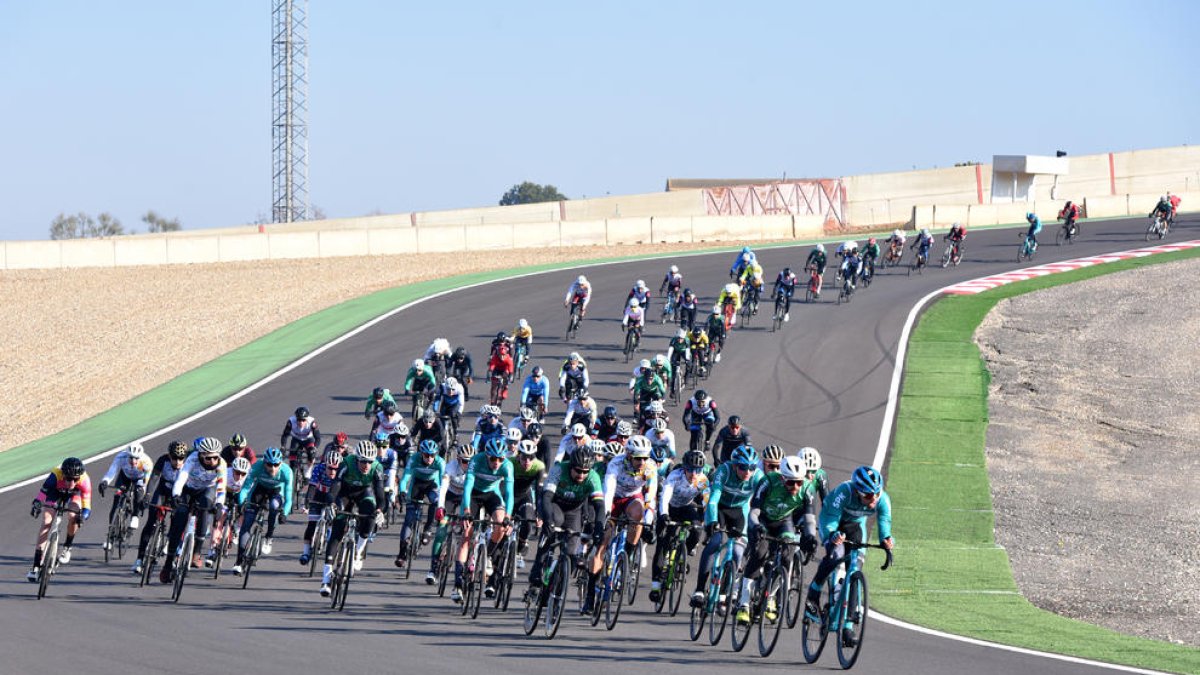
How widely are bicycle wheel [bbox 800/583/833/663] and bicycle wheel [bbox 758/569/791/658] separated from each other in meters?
0.30

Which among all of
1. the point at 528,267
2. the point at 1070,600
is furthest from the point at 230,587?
the point at 528,267

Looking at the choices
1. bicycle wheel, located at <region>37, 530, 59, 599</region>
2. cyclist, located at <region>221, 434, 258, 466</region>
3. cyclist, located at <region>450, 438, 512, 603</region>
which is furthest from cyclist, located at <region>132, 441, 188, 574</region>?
cyclist, located at <region>450, 438, 512, 603</region>

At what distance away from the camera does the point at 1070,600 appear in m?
20.9

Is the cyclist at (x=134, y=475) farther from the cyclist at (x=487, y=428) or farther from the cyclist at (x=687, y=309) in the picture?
the cyclist at (x=687, y=309)

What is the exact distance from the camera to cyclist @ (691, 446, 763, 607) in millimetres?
16094

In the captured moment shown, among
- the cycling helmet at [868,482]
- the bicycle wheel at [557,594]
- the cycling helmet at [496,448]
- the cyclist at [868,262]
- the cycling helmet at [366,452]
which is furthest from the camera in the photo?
the cyclist at [868,262]

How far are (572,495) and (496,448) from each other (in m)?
1.34

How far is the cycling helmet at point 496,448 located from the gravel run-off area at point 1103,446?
306 inches

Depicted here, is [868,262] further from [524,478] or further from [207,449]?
[207,449]

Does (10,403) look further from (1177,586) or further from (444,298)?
(1177,586)

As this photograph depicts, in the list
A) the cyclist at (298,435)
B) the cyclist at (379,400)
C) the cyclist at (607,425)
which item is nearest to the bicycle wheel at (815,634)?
the cyclist at (607,425)

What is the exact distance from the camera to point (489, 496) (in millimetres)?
17969

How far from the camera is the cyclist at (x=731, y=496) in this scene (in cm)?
1609

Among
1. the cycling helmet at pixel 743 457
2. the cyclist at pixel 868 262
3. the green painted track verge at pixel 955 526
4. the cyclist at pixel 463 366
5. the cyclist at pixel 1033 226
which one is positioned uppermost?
the cyclist at pixel 1033 226
